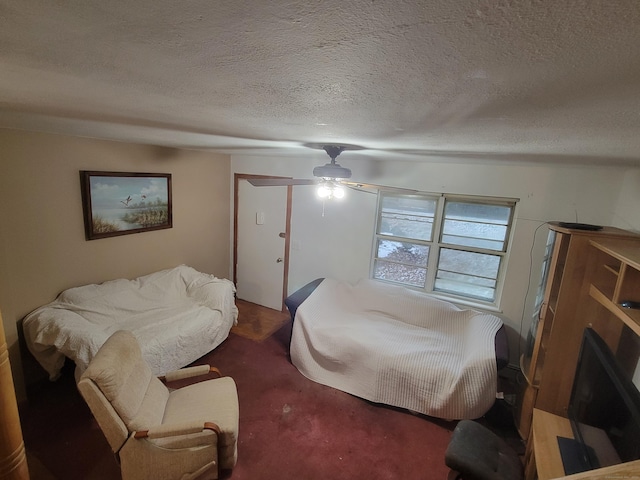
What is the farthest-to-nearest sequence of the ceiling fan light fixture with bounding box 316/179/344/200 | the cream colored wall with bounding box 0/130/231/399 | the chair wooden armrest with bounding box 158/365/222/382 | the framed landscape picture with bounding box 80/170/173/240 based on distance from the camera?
the framed landscape picture with bounding box 80/170/173/240 → the ceiling fan light fixture with bounding box 316/179/344/200 → the cream colored wall with bounding box 0/130/231/399 → the chair wooden armrest with bounding box 158/365/222/382

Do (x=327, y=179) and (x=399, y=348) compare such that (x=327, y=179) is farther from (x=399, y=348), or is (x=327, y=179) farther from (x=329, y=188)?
(x=399, y=348)

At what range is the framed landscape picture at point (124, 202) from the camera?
9.71 feet

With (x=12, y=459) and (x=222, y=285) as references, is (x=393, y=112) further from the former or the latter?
(x=222, y=285)

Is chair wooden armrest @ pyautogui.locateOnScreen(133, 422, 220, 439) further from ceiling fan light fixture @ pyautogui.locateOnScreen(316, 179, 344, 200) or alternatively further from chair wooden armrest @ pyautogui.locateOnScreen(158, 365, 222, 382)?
ceiling fan light fixture @ pyautogui.locateOnScreen(316, 179, 344, 200)

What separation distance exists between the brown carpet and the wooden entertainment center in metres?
2.69

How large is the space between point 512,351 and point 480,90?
10.7ft

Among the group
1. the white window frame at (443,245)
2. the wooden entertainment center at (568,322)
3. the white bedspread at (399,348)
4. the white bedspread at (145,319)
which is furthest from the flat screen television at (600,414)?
the white bedspread at (145,319)

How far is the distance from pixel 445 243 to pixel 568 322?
1418 mm

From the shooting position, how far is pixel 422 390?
2.53 m

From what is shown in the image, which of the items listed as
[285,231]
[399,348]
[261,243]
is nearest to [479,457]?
[399,348]

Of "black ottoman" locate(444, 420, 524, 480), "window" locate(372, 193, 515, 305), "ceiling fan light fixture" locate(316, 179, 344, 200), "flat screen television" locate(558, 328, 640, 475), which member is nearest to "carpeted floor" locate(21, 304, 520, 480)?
"black ottoman" locate(444, 420, 524, 480)

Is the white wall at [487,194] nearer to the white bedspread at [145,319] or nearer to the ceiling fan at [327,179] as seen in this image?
the ceiling fan at [327,179]

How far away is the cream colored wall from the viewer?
2.44 m

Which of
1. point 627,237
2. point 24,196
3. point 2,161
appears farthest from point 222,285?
point 627,237
